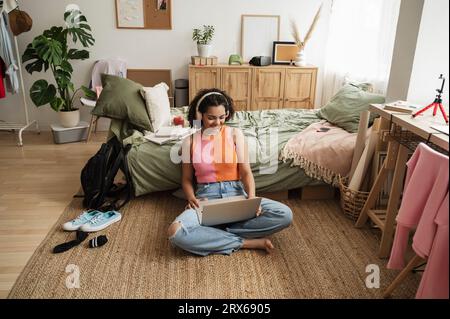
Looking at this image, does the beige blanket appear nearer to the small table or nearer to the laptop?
the small table

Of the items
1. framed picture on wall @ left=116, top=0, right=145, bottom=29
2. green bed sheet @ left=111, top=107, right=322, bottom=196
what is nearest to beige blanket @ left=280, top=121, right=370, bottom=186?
green bed sheet @ left=111, top=107, right=322, bottom=196

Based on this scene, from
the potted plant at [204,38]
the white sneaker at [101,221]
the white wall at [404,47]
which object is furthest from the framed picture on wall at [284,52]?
the white sneaker at [101,221]

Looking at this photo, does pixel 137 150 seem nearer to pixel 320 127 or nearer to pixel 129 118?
pixel 129 118

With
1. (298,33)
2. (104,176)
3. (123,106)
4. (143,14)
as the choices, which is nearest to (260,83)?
(298,33)

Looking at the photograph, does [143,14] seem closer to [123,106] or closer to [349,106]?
[123,106]

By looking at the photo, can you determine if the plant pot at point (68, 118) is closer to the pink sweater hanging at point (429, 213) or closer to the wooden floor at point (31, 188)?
the wooden floor at point (31, 188)

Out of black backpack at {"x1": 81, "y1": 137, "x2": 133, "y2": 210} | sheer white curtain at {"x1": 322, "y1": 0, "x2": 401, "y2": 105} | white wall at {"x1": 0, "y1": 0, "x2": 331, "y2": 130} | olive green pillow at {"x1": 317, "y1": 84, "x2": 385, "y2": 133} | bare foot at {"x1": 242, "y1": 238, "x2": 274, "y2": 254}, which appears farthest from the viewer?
white wall at {"x1": 0, "y1": 0, "x2": 331, "y2": 130}

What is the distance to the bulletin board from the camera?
405 centimetres

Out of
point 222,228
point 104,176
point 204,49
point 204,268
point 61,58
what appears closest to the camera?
point 204,268

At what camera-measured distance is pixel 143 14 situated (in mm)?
4094

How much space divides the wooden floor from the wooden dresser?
1.31 metres

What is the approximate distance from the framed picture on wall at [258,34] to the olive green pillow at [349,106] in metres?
1.51

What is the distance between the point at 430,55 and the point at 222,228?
154 centimetres
